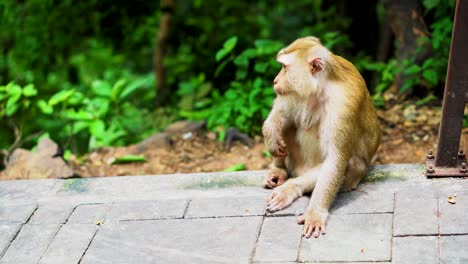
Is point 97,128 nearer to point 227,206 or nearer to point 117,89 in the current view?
point 117,89

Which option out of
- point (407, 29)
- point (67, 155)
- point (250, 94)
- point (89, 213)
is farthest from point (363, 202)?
point (67, 155)

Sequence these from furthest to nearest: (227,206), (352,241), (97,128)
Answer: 1. (97,128)
2. (227,206)
3. (352,241)

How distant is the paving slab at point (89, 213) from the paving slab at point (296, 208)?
1.09 meters

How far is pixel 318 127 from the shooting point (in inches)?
174

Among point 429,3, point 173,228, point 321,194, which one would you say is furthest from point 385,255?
point 429,3

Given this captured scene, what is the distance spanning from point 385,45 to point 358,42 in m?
0.37

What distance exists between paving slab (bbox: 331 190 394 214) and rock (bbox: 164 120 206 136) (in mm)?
2413

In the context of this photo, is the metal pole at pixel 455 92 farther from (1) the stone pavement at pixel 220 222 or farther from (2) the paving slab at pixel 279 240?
(2) the paving slab at pixel 279 240

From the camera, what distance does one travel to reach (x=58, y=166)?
5.78 meters

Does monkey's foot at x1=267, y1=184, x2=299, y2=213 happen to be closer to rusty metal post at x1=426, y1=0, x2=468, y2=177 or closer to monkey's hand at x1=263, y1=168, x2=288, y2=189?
monkey's hand at x1=263, y1=168, x2=288, y2=189

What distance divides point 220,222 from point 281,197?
408 millimetres

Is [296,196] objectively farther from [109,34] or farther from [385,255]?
[109,34]

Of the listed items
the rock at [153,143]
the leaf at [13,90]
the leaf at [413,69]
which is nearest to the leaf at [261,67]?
the rock at [153,143]

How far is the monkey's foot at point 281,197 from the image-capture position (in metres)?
4.36
